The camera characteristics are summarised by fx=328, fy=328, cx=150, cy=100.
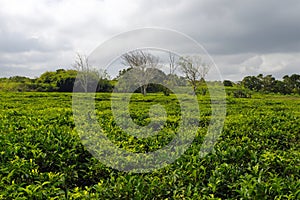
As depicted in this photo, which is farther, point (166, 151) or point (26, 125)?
point (26, 125)

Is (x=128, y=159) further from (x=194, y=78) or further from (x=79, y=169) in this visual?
(x=194, y=78)

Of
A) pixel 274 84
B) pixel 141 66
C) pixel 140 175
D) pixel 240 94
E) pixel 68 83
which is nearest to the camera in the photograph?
pixel 140 175

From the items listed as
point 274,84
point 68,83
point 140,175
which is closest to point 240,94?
point 274,84

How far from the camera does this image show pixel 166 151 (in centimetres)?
449

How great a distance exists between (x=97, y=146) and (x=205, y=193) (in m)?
2.21

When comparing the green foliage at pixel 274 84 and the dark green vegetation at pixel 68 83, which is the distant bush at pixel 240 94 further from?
the green foliage at pixel 274 84

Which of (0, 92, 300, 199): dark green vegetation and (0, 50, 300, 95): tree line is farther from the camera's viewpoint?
(0, 50, 300, 95): tree line

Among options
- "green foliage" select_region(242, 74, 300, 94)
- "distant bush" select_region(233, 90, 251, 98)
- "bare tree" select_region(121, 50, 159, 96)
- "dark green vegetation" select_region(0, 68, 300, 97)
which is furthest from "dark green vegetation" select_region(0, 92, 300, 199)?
"green foliage" select_region(242, 74, 300, 94)

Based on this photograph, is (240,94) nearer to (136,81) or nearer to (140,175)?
(136,81)

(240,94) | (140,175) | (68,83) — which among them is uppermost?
(68,83)

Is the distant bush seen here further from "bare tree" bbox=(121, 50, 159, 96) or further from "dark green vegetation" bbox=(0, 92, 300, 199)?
"dark green vegetation" bbox=(0, 92, 300, 199)

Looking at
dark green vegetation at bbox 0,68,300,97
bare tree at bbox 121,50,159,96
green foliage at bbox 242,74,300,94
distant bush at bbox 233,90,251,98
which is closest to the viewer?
bare tree at bbox 121,50,159,96

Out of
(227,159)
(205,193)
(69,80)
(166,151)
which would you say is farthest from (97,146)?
(69,80)

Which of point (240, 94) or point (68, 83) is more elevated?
point (68, 83)
